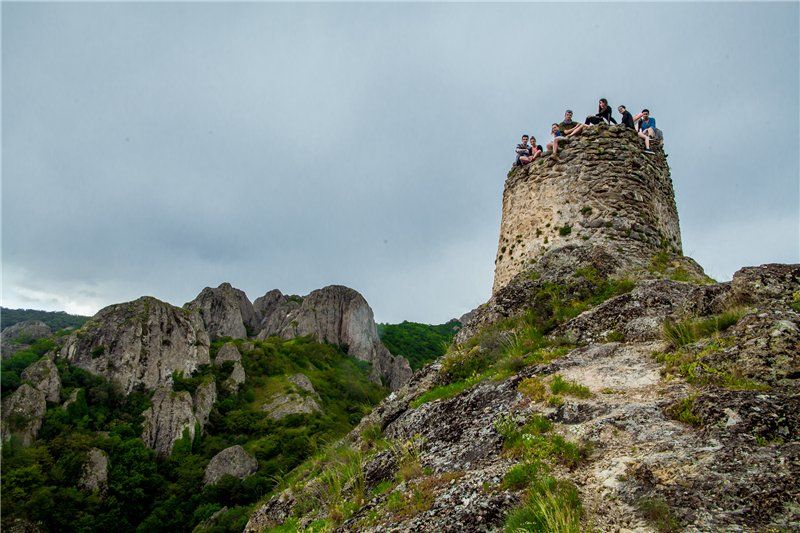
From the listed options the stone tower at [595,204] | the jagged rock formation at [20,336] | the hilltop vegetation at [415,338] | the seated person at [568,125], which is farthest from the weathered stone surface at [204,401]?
the seated person at [568,125]

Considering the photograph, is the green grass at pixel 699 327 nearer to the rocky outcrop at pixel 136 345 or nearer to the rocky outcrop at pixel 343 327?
the rocky outcrop at pixel 136 345

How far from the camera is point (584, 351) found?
777 cm

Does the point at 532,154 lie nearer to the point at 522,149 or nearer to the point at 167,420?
the point at 522,149

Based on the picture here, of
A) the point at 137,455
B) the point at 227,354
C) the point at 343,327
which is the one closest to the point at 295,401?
the point at 227,354

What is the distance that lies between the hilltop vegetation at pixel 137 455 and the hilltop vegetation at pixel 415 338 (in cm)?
3748

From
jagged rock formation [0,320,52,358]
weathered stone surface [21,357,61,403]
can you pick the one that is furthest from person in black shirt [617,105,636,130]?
jagged rock formation [0,320,52,358]

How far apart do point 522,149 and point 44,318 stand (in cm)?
15340

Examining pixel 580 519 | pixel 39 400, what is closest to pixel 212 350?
pixel 39 400

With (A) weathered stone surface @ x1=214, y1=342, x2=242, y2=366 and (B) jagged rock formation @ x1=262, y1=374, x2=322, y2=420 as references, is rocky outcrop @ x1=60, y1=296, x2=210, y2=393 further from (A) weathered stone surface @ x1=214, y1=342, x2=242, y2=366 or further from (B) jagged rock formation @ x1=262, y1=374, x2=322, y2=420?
(B) jagged rock formation @ x1=262, y1=374, x2=322, y2=420

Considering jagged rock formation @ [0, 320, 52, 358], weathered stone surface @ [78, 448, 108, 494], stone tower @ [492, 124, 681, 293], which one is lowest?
weathered stone surface @ [78, 448, 108, 494]

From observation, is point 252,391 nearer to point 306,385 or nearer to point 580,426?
point 306,385

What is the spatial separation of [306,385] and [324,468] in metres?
81.3

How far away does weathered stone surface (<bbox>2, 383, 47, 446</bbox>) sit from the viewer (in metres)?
57.5

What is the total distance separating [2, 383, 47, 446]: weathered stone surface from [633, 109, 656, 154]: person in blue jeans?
73304 millimetres
